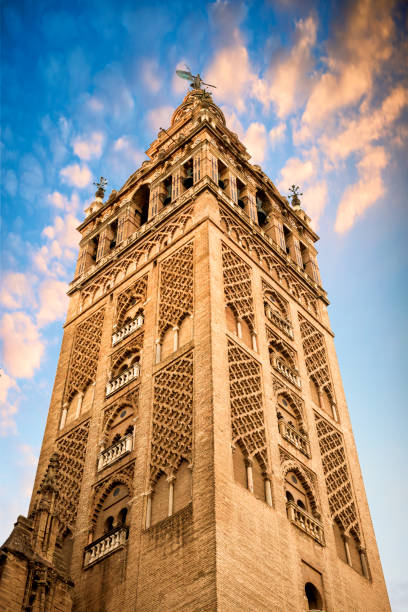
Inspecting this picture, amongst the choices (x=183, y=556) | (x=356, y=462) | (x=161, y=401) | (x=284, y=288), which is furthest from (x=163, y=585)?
(x=284, y=288)

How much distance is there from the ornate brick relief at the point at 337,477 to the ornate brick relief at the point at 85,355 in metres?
6.86

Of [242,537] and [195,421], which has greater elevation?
[195,421]

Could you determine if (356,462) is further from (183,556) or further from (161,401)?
(183,556)

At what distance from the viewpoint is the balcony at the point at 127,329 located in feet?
74.3

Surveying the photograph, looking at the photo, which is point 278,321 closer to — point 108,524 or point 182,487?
point 182,487

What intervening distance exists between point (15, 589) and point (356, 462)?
11.2 metres

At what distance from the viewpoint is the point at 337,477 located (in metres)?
21.1

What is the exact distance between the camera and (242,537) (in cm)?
1557

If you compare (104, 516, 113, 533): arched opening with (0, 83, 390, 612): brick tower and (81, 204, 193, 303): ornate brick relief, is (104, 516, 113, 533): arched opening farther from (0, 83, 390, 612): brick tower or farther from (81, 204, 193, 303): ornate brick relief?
(81, 204, 193, 303): ornate brick relief

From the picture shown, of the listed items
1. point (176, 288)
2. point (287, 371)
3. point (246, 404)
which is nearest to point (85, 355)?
point (176, 288)

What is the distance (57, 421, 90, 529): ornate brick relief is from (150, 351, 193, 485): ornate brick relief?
9.21 feet

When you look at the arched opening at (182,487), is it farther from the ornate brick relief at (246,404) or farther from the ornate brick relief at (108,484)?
the ornate brick relief at (108,484)

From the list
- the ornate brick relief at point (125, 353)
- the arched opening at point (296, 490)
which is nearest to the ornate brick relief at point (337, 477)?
the arched opening at point (296, 490)

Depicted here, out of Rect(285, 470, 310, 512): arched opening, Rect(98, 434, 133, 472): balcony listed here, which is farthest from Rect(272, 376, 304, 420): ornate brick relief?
Rect(98, 434, 133, 472): balcony
